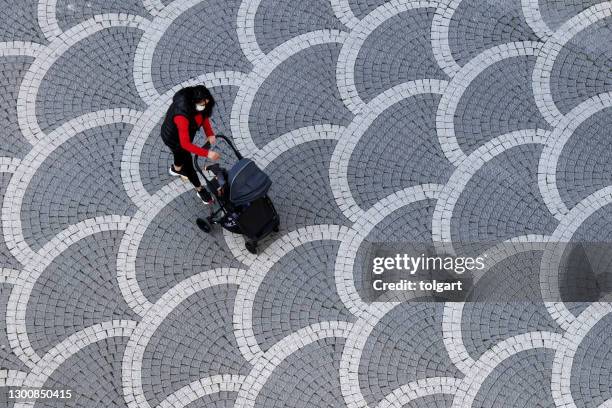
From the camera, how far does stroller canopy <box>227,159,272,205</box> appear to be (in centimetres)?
949

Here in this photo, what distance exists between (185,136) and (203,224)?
63.1 inches

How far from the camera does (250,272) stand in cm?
1052

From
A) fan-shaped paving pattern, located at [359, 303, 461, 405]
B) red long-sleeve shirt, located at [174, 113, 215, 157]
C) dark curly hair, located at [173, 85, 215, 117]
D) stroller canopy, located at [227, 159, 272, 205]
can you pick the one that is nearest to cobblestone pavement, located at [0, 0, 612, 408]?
Answer: fan-shaped paving pattern, located at [359, 303, 461, 405]

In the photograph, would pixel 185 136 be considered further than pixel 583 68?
No

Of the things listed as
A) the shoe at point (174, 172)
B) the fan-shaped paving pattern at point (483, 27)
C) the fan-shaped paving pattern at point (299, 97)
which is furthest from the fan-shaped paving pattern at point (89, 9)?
the fan-shaped paving pattern at point (483, 27)

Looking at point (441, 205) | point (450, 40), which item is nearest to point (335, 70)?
point (450, 40)

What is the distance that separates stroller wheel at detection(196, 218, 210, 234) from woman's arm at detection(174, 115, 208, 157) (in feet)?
4.29

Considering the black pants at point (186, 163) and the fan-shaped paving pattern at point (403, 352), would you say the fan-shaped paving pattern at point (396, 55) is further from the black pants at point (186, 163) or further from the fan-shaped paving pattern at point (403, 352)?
the fan-shaped paving pattern at point (403, 352)

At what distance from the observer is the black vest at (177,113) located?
9.10 meters

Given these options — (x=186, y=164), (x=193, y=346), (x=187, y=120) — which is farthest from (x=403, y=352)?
(x=187, y=120)

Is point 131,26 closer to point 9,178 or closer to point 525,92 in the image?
point 9,178

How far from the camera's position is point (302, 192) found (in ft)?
35.6

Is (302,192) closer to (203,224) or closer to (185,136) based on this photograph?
(203,224)

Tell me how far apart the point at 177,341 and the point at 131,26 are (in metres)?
4.37
